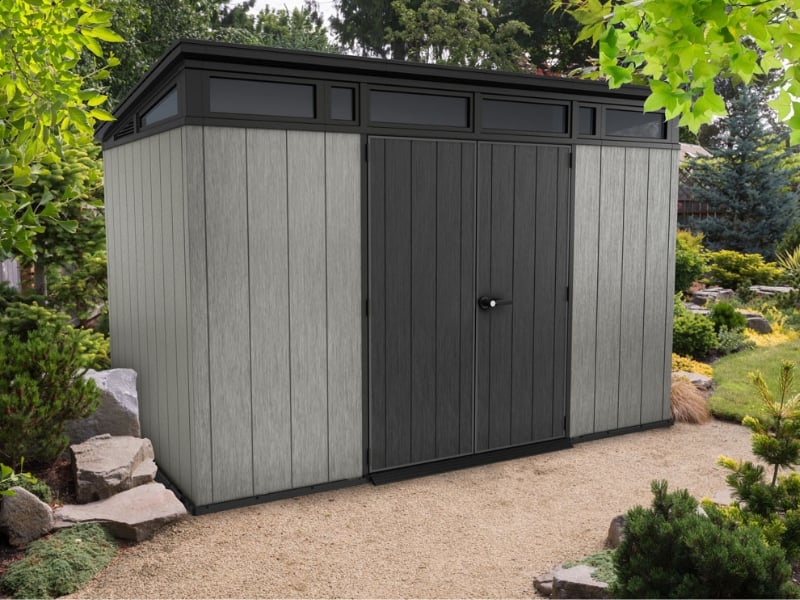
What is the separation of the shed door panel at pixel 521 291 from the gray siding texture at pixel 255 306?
1057 mm

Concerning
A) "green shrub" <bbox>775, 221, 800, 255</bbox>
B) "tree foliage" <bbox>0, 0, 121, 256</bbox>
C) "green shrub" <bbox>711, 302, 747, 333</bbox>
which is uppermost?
"tree foliage" <bbox>0, 0, 121, 256</bbox>

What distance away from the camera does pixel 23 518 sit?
13.9 feet

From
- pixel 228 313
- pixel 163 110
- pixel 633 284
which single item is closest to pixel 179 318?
pixel 228 313

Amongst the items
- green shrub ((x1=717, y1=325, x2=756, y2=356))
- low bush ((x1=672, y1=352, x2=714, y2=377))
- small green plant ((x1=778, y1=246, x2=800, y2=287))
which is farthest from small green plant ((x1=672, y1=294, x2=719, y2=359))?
small green plant ((x1=778, y1=246, x2=800, y2=287))

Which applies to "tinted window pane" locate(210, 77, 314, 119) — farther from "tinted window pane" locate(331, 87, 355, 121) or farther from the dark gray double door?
the dark gray double door

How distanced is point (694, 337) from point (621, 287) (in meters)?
2.98

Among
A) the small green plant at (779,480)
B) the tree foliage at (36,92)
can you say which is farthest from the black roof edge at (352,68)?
the small green plant at (779,480)

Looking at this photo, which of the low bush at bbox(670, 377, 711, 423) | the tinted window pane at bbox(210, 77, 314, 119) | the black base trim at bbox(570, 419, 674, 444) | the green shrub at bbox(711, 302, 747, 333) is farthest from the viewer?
the green shrub at bbox(711, 302, 747, 333)

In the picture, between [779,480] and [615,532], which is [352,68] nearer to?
[615,532]

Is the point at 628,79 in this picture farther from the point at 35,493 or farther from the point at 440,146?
the point at 35,493

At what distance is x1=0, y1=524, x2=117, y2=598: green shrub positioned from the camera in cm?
383

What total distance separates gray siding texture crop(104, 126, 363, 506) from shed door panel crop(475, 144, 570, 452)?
3.47 ft

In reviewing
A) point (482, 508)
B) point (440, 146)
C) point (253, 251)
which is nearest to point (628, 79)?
point (440, 146)

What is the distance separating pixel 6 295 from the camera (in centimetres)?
707
